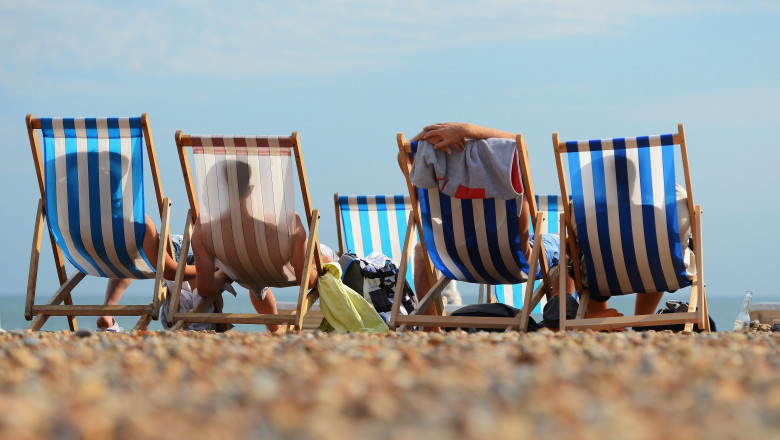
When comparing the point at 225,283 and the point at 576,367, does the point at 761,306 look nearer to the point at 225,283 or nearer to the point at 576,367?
the point at 225,283

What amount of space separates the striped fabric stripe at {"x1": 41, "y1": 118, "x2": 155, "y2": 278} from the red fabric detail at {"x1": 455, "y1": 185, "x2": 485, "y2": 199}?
1.58 meters

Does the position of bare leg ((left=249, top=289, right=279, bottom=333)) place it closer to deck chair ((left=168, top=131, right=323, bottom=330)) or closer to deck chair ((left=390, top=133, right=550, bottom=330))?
deck chair ((left=168, top=131, right=323, bottom=330))

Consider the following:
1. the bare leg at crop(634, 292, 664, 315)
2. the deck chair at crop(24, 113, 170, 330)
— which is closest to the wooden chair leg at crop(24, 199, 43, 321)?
the deck chair at crop(24, 113, 170, 330)

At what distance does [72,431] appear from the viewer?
50.4 inches

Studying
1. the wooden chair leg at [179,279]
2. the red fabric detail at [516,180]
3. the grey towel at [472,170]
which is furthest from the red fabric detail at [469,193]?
the wooden chair leg at [179,279]

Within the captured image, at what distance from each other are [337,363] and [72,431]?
0.89 meters

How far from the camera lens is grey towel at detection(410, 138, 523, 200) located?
4.22 metres

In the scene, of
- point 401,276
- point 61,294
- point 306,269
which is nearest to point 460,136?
point 401,276

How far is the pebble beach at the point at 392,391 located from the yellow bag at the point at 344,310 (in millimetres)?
1781

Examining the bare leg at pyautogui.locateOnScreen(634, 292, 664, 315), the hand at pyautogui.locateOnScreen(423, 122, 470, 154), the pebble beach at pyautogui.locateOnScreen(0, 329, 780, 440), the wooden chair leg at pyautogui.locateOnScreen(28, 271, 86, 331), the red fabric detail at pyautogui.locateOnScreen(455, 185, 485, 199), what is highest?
the hand at pyautogui.locateOnScreen(423, 122, 470, 154)

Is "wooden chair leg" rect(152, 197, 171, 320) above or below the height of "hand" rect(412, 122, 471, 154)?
below

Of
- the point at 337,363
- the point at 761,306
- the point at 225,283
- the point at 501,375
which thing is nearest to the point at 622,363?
the point at 501,375

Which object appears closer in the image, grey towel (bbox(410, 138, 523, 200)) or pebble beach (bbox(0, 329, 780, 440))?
pebble beach (bbox(0, 329, 780, 440))

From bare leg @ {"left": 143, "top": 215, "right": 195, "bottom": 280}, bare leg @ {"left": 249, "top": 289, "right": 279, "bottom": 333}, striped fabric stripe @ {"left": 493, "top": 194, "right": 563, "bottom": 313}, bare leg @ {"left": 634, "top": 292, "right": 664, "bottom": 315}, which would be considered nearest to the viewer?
bare leg @ {"left": 143, "top": 215, "right": 195, "bottom": 280}
